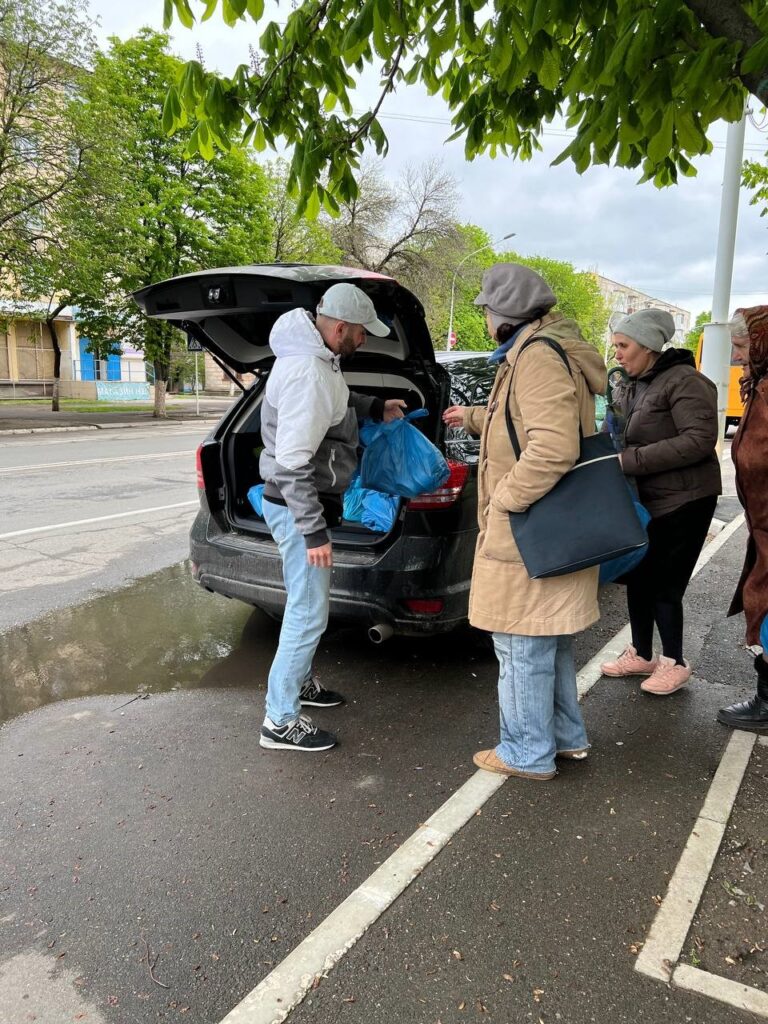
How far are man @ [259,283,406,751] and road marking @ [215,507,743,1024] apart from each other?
703 millimetres

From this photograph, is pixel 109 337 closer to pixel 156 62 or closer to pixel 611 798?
pixel 156 62

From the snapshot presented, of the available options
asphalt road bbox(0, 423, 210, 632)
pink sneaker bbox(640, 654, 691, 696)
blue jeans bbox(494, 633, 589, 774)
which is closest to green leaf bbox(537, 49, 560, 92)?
blue jeans bbox(494, 633, 589, 774)

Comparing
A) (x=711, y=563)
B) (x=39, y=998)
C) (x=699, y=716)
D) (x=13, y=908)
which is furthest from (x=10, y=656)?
(x=711, y=563)

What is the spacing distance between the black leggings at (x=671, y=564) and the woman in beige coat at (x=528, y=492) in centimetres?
100

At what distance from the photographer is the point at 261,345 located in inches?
159

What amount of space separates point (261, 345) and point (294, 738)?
2.16 meters

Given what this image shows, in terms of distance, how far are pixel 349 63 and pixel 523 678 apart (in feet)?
8.93

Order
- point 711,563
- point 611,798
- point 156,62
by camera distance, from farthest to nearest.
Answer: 1. point 156,62
2. point 711,563
3. point 611,798

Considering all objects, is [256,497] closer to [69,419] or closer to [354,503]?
[354,503]

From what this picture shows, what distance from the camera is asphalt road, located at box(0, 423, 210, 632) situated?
549 centimetres

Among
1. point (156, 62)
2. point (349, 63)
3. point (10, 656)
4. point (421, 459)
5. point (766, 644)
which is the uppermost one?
Result: point (156, 62)

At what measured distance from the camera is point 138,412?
28469mm

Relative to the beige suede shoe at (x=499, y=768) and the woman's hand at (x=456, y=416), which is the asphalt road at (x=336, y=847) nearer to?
the beige suede shoe at (x=499, y=768)

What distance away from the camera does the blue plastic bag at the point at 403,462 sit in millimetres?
3426
